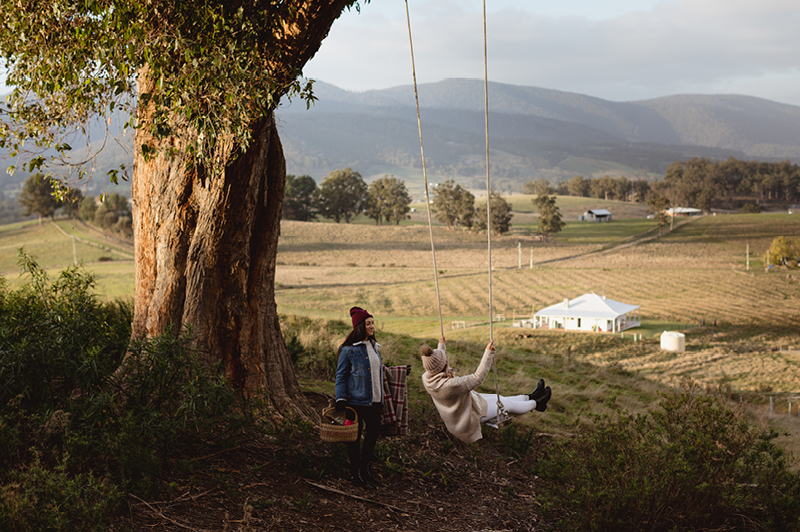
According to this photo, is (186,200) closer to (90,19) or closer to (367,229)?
(90,19)

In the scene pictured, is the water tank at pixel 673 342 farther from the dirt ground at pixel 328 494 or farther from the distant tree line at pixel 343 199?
the distant tree line at pixel 343 199

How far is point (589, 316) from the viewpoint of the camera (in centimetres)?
2727

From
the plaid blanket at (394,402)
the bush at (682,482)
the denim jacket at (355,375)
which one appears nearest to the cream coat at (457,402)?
the plaid blanket at (394,402)

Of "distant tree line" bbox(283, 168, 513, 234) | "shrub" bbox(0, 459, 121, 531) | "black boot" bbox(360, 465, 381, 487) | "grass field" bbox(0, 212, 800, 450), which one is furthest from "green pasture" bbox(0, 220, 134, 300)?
"shrub" bbox(0, 459, 121, 531)

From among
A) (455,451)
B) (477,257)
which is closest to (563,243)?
(477,257)

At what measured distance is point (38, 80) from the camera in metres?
4.54

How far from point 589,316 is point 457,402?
23695mm

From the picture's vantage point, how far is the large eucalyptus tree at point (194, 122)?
4.09m

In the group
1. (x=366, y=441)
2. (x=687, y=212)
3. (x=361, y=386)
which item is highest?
(x=687, y=212)

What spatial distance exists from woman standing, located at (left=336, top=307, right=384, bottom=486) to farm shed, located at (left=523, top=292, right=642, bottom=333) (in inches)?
956

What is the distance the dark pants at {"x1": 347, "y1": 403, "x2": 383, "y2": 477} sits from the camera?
429 cm

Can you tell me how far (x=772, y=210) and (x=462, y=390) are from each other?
235 feet

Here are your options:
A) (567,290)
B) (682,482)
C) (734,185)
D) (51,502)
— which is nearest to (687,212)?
(734,185)

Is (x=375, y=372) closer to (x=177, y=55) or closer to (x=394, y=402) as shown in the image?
(x=394, y=402)
